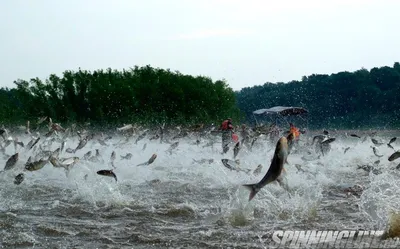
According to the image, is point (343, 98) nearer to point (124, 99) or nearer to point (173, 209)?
point (124, 99)

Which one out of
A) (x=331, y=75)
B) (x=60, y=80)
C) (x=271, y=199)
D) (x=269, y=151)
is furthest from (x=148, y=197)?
(x=331, y=75)

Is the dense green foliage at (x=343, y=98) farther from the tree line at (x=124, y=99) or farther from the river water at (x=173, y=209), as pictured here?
the river water at (x=173, y=209)

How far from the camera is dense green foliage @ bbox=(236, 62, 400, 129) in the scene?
79562 millimetres

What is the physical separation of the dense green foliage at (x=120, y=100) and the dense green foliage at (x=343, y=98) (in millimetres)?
17187

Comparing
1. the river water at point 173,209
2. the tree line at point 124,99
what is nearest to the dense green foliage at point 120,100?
the tree line at point 124,99

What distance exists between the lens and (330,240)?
270 inches

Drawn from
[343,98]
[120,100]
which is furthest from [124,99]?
[343,98]

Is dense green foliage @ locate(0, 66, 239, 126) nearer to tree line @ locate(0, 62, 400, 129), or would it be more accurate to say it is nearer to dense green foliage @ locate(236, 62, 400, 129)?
tree line @ locate(0, 62, 400, 129)

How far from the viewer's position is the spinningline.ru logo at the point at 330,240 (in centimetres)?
639

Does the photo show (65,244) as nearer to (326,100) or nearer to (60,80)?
(60,80)

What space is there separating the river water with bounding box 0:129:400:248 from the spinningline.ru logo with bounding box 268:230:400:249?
0.20 metres

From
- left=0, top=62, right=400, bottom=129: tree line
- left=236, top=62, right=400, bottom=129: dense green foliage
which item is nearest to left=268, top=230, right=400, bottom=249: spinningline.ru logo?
left=0, top=62, right=400, bottom=129: tree line

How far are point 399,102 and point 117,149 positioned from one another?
2480 inches

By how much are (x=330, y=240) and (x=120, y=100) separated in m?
50.1
